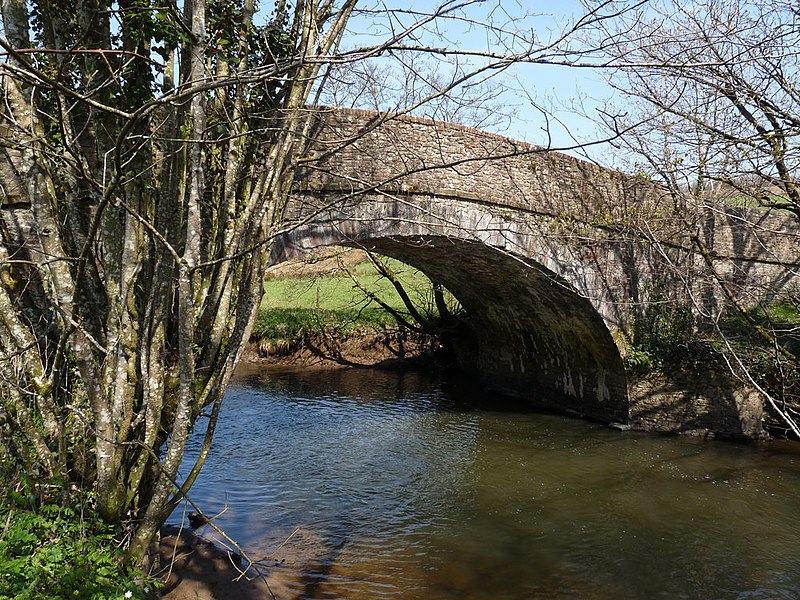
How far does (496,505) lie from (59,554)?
498 centimetres

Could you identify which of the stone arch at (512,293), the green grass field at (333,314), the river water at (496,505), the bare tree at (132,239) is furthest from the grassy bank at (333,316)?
the bare tree at (132,239)

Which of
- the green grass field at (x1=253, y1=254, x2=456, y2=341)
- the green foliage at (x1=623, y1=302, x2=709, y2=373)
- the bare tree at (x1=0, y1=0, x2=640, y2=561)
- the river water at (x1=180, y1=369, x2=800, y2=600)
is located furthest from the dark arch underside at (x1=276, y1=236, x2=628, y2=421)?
the bare tree at (x1=0, y1=0, x2=640, y2=561)

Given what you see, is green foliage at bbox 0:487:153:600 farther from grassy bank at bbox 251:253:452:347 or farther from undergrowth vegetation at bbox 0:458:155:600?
grassy bank at bbox 251:253:452:347

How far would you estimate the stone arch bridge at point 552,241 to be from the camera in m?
7.27

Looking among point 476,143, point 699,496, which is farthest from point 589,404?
point 476,143

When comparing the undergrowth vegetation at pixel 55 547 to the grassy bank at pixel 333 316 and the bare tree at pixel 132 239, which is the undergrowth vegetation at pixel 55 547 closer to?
the bare tree at pixel 132 239

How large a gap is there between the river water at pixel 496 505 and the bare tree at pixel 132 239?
4.49 ft

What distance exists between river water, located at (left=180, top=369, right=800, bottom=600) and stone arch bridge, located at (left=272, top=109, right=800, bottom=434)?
1223 millimetres

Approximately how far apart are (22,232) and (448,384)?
34.8 ft

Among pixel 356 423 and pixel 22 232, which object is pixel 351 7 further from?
pixel 356 423

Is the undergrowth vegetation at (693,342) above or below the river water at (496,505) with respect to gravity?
above

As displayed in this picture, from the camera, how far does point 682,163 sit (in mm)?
7633

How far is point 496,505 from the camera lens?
723 centimetres

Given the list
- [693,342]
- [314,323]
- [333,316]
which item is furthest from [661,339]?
[314,323]
